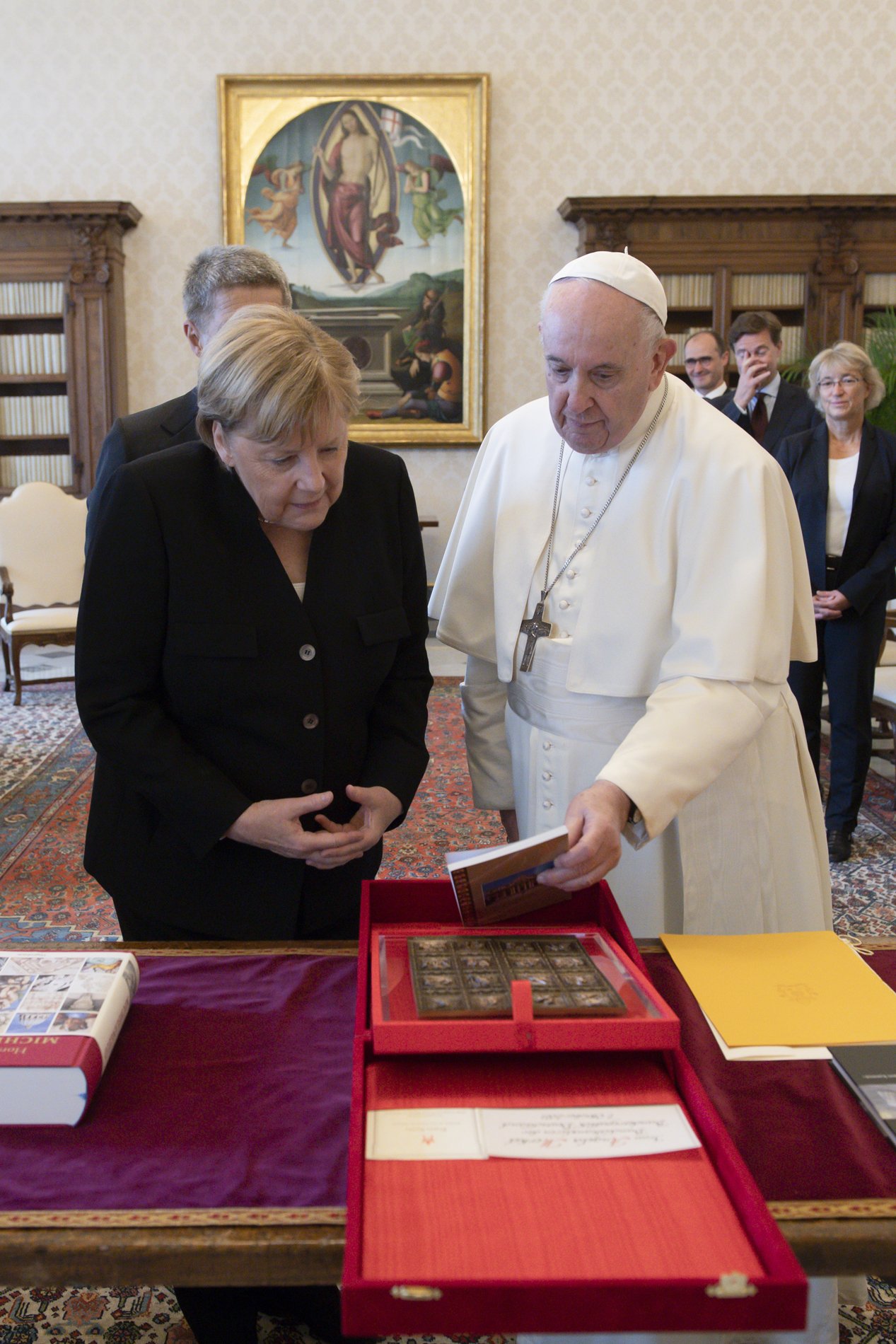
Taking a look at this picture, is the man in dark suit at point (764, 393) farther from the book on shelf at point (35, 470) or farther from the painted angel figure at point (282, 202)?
the book on shelf at point (35, 470)

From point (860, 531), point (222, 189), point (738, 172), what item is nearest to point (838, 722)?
point (860, 531)

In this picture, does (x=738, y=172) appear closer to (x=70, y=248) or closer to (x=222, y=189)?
(x=222, y=189)

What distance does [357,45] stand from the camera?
823 centimetres

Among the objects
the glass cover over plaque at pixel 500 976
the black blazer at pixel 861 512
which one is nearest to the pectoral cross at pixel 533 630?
the glass cover over plaque at pixel 500 976

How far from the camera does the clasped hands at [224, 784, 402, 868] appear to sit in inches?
65.4

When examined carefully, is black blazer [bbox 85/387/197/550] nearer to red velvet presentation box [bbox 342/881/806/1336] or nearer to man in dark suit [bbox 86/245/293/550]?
man in dark suit [bbox 86/245/293/550]

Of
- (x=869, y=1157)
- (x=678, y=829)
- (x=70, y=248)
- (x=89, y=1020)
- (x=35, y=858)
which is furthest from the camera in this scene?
(x=70, y=248)

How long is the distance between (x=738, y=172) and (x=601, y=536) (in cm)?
742

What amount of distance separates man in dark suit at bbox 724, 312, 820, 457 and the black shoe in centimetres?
205

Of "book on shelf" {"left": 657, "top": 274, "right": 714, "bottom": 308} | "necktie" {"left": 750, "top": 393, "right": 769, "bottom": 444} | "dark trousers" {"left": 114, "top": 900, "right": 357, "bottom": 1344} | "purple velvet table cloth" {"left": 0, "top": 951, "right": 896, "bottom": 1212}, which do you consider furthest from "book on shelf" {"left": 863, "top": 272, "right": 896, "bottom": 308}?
"purple velvet table cloth" {"left": 0, "top": 951, "right": 896, "bottom": 1212}

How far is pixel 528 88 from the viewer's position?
8266 millimetres

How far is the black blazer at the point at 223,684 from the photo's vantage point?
167 cm

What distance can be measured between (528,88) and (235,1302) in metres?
8.52

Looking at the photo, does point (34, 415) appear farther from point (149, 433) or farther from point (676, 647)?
point (676, 647)
